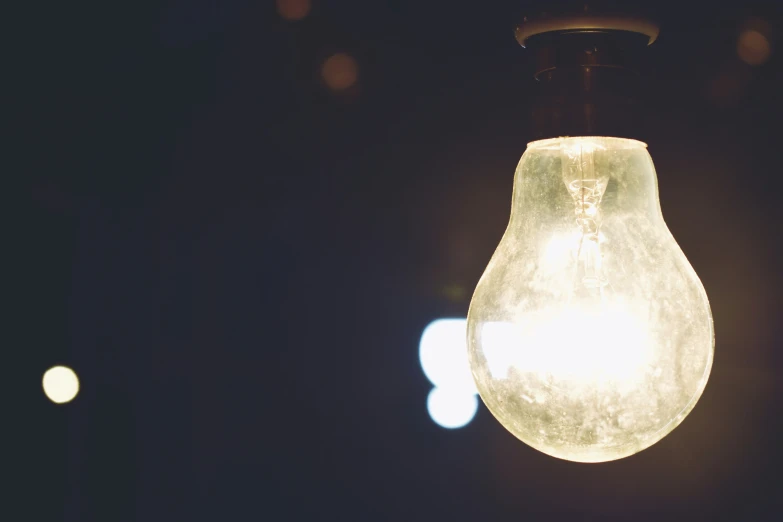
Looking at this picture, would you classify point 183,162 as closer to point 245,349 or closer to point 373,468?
point 245,349

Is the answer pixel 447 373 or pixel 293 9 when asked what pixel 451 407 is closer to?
pixel 447 373

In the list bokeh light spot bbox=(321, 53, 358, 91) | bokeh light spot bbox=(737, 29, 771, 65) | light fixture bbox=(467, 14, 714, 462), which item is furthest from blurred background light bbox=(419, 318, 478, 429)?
light fixture bbox=(467, 14, 714, 462)

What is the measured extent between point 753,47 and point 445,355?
579 mm

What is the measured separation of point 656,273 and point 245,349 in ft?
2.94

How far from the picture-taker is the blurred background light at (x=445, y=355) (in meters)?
1.17

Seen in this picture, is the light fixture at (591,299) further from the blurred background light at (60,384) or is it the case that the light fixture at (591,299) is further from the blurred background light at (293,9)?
the blurred background light at (60,384)

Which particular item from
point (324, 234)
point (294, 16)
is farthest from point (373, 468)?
point (294, 16)

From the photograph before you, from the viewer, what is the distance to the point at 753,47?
3.08ft

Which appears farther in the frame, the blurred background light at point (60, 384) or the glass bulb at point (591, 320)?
the blurred background light at point (60, 384)

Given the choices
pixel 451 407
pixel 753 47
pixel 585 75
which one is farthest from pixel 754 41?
pixel 451 407

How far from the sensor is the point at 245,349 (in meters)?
1.31

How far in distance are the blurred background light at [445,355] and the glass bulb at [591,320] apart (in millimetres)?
613

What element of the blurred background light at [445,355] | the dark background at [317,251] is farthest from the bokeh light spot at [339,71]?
the blurred background light at [445,355]

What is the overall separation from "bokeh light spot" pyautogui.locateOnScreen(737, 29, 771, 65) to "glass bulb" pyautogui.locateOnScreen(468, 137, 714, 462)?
0.48m
